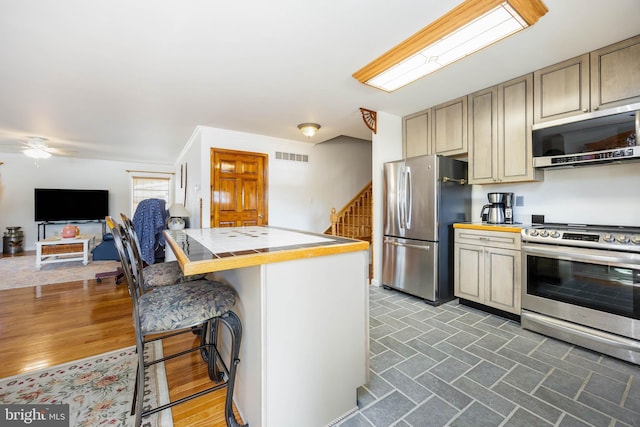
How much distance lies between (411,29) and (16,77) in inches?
148

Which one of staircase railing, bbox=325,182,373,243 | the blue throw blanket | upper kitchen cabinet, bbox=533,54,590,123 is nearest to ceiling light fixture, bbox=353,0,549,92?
upper kitchen cabinet, bbox=533,54,590,123

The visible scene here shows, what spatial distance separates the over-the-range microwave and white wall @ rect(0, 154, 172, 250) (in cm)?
924

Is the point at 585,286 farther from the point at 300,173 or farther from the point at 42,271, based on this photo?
the point at 42,271

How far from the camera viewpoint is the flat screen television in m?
6.54

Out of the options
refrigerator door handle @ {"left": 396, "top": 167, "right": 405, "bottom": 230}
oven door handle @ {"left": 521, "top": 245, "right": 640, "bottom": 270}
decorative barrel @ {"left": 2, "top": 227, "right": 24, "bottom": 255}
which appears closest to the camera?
oven door handle @ {"left": 521, "top": 245, "right": 640, "bottom": 270}

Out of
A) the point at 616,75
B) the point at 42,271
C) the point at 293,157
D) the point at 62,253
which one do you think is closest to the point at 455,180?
the point at 616,75

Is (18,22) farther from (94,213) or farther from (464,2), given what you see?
(94,213)

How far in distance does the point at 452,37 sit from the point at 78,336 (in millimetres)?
3927

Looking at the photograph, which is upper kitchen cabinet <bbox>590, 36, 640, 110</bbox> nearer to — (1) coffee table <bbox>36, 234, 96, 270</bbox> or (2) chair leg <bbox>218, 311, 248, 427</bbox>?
(2) chair leg <bbox>218, 311, 248, 427</bbox>

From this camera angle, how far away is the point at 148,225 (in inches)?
150

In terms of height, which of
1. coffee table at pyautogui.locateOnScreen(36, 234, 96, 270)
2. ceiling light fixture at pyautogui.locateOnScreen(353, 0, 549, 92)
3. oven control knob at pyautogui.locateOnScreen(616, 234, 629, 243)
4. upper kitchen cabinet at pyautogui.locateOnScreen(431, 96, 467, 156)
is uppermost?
ceiling light fixture at pyautogui.locateOnScreen(353, 0, 549, 92)

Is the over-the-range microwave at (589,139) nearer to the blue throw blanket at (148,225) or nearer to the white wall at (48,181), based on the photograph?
the blue throw blanket at (148,225)

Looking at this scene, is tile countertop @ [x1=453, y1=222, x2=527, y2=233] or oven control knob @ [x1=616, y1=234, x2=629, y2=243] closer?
oven control knob @ [x1=616, y1=234, x2=629, y2=243]

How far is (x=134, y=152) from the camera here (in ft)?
20.7
